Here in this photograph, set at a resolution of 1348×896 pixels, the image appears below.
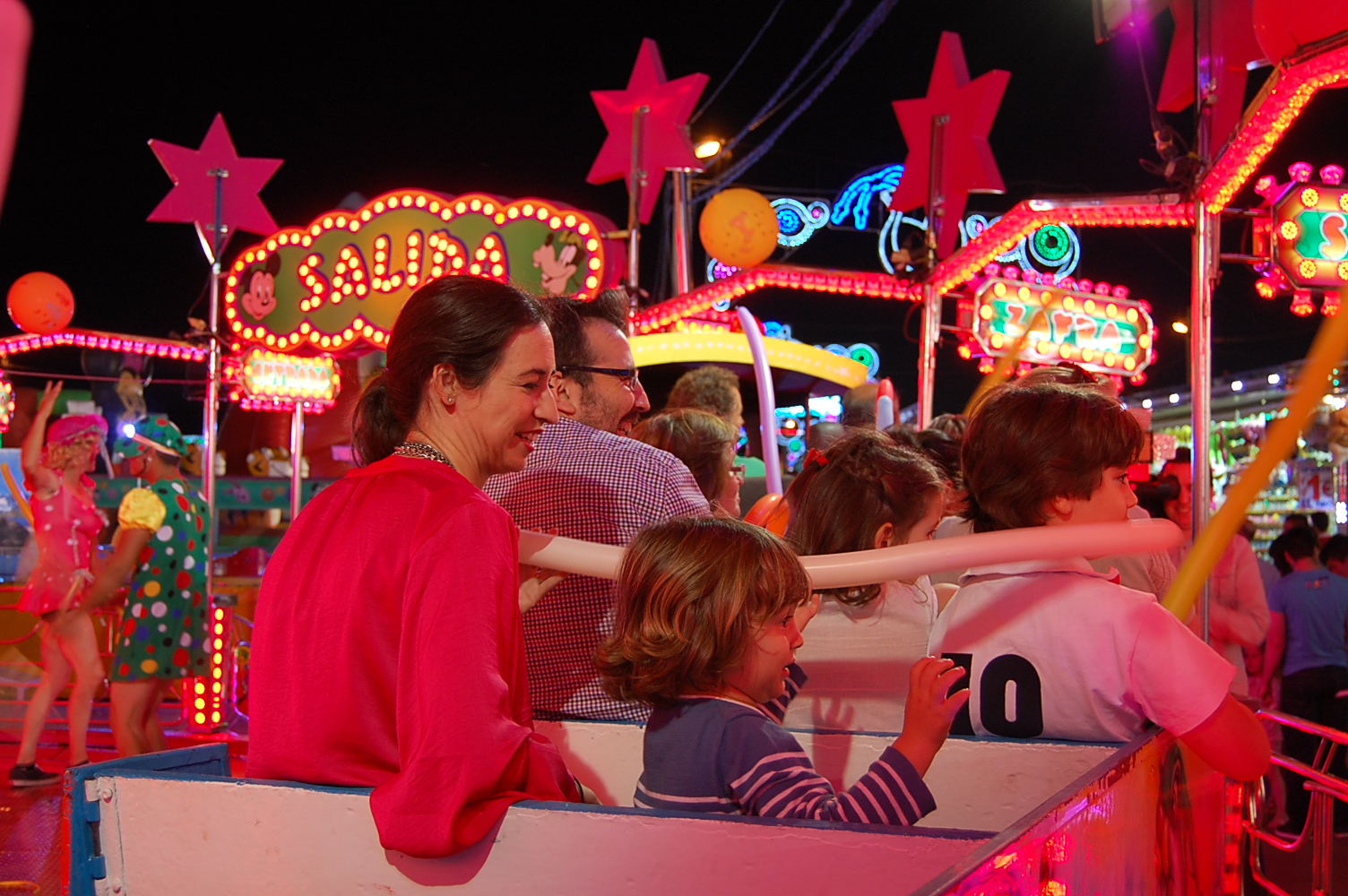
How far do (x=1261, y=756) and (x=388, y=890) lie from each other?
4.44 ft

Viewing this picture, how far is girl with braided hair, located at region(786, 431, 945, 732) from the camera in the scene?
249 cm

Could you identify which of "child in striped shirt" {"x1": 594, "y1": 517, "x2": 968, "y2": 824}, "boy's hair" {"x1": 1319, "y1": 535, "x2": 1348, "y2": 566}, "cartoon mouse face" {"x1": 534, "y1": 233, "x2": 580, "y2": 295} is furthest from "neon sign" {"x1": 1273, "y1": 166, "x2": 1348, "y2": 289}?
"child in striped shirt" {"x1": 594, "y1": 517, "x2": 968, "y2": 824}

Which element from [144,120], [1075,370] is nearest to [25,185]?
[144,120]

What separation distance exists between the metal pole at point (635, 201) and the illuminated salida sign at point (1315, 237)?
350 cm

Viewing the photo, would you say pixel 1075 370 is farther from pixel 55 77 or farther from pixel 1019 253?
pixel 1019 253

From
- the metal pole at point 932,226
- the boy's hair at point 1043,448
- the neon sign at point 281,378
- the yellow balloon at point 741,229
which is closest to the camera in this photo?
the boy's hair at point 1043,448

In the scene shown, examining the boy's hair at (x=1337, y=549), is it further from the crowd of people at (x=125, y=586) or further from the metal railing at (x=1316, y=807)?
the crowd of people at (x=125, y=586)

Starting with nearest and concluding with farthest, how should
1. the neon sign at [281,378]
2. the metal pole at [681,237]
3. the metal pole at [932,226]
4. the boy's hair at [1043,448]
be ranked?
the boy's hair at [1043,448] < the metal pole at [932,226] < the metal pole at [681,237] < the neon sign at [281,378]

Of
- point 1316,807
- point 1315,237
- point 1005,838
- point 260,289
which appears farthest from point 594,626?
point 260,289

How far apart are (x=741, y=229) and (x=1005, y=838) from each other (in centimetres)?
677

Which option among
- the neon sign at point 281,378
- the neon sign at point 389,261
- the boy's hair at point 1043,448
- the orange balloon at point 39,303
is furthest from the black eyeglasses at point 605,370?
the orange balloon at point 39,303

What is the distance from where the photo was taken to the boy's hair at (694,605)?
1668 millimetres

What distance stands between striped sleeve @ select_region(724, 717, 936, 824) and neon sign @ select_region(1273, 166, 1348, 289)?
4.47 metres

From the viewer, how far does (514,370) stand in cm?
167
